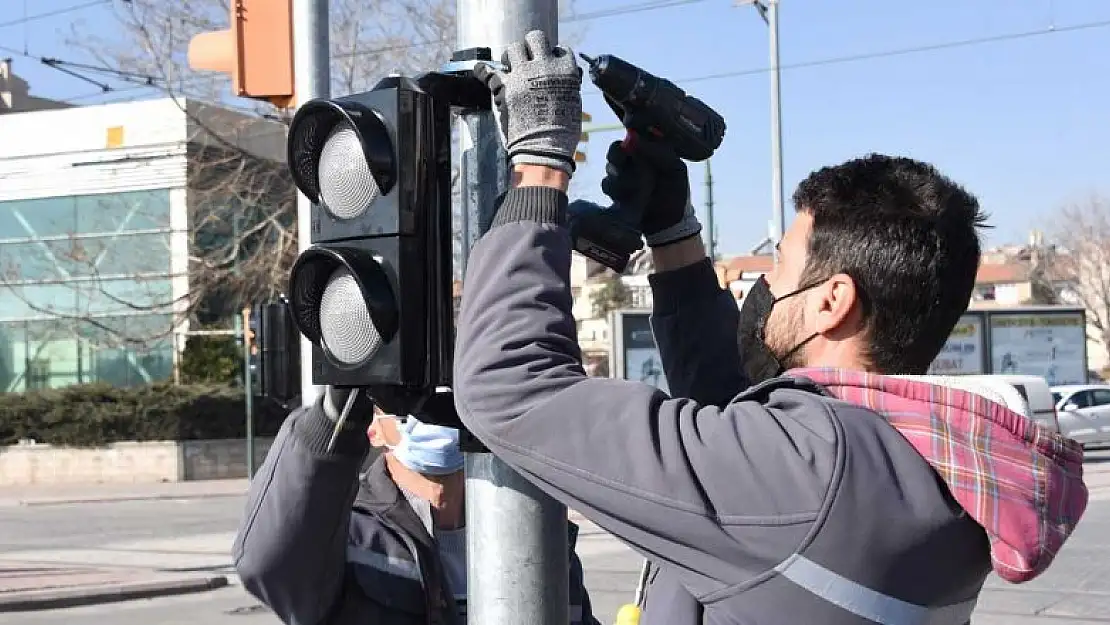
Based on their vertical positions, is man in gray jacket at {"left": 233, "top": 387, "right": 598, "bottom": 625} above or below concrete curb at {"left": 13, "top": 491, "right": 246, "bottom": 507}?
above

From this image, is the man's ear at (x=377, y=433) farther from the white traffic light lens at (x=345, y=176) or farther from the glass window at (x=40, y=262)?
the glass window at (x=40, y=262)

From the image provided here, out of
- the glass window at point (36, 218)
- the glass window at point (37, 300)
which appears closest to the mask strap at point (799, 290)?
the glass window at point (37, 300)

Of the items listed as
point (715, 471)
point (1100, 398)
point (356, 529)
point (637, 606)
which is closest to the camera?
point (715, 471)

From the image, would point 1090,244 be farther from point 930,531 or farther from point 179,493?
point 930,531

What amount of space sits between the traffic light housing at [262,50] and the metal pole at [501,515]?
488 cm

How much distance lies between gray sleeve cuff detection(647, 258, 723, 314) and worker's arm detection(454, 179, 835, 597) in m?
0.72

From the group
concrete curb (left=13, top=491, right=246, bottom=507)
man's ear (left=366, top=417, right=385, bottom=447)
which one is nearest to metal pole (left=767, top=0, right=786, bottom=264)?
concrete curb (left=13, top=491, right=246, bottom=507)

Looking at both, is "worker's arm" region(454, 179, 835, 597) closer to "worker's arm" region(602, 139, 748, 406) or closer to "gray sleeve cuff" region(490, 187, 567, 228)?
"gray sleeve cuff" region(490, 187, 567, 228)

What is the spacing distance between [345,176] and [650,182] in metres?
0.56

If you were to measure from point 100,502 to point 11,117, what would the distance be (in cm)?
1300

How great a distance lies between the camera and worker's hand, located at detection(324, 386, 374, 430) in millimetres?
2633

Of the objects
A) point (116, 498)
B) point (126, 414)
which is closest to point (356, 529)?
point (116, 498)

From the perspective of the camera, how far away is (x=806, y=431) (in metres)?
1.87

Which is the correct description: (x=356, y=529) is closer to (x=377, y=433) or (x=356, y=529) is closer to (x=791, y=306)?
(x=377, y=433)
